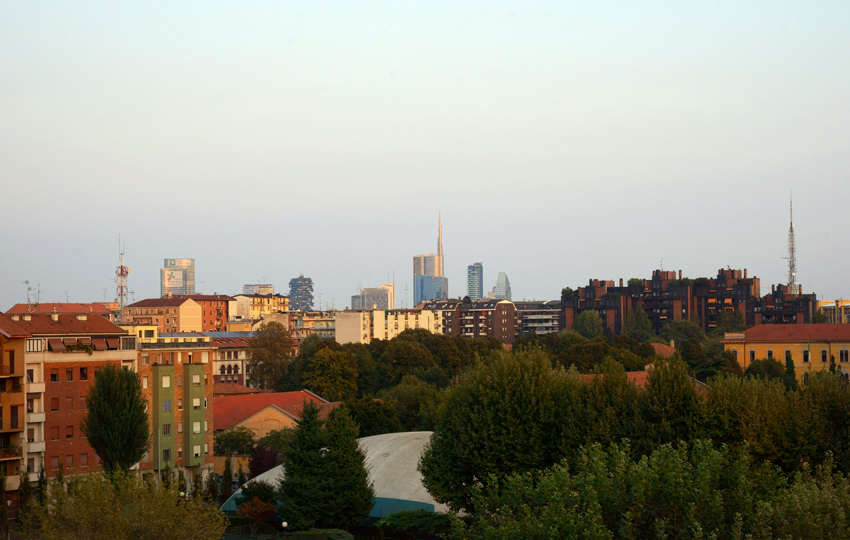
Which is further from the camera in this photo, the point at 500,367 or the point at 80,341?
the point at 80,341

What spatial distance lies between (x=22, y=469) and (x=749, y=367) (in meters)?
82.6

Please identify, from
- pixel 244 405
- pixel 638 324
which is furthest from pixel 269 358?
pixel 638 324

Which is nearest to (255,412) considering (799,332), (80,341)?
(80,341)

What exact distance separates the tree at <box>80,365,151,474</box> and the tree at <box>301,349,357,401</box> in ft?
196

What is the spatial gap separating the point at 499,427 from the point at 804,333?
8090 centimetres

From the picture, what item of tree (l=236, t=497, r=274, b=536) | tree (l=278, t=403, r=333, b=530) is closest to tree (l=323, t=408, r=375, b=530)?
tree (l=278, t=403, r=333, b=530)

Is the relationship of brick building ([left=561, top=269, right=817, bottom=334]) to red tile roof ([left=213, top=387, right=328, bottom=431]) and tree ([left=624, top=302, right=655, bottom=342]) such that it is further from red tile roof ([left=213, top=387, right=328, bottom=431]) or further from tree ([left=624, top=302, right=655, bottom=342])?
red tile roof ([left=213, top=387, right=328, bottom=431])

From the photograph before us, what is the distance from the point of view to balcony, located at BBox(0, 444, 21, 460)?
57.7 metres

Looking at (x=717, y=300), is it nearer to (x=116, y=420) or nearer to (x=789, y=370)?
(x=789, y=370)

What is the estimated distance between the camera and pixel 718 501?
82.6 feet

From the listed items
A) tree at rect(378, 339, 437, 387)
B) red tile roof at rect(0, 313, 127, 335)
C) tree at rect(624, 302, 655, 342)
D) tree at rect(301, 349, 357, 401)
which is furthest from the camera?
tree at rect(624, 302, 655, 342)

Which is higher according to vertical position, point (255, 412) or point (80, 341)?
point (80, 341)

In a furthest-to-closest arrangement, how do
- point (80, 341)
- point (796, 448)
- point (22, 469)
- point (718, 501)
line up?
1. point (80, 341)
2. point (22, 469)
3. point (796, 448)
4. point (718, 501)

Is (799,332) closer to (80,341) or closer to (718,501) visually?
(80,341)
